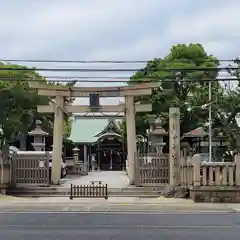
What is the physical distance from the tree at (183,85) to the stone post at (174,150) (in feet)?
33.6

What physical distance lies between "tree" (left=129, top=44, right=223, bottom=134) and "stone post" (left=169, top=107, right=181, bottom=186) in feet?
33.6

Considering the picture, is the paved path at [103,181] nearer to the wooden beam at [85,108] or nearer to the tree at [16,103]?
the wooden beam at [85,108]

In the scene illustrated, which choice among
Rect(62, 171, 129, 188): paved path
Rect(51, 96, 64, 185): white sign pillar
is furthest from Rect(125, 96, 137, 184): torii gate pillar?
Rect(51, 96, 64, 185): white sign pillar

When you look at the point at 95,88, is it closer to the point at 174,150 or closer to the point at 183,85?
the point at 174,150

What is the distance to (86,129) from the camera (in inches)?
2630

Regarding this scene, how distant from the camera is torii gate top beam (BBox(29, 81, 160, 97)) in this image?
106 feet

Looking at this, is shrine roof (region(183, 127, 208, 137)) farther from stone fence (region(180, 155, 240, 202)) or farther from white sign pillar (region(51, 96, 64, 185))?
stone fence (region(180, 155, 240, 202))

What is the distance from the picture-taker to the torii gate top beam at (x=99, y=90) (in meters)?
32.4

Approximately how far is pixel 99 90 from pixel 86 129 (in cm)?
3442

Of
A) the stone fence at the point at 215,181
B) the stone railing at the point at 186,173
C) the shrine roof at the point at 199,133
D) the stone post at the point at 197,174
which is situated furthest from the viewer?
the shrine roof at the point at 199,133

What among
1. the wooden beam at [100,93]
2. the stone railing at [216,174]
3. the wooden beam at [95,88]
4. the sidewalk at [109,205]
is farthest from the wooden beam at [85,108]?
the stone railing at [216,174]
